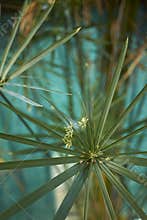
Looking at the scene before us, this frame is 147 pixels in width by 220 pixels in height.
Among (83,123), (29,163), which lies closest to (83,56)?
(83,123)

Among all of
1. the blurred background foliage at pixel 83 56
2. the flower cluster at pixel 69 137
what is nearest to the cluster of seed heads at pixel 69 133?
the flower cluster at pixel 69 137

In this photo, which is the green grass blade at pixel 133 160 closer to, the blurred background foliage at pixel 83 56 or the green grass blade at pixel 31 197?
the green grass blade at pixel 31 197

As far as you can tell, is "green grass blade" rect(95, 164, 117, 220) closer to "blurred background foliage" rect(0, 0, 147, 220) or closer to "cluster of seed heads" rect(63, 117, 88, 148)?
"cluster of seed heads" rect(63, 117, 88, 148)

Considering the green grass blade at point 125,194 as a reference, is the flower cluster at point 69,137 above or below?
above

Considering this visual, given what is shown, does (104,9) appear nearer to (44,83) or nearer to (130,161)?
(44,83)

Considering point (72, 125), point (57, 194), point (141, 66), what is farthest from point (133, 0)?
point (72, 125)

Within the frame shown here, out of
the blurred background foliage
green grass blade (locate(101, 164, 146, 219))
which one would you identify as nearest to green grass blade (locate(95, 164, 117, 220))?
green grass blade (locate(101, 164, 146, 219))
